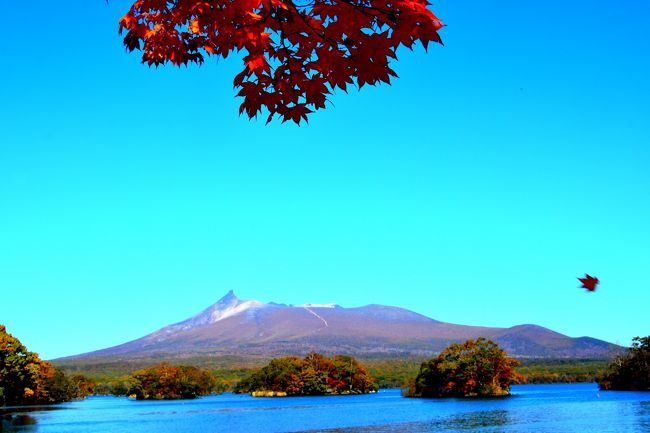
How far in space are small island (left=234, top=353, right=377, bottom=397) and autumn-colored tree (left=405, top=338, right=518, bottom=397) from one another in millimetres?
26800

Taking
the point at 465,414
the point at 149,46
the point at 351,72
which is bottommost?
the point at 465,414

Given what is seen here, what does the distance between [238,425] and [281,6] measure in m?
49.5

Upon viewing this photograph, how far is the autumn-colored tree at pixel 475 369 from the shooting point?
254 ft

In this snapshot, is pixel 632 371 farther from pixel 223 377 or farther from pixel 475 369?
pixel 223 377

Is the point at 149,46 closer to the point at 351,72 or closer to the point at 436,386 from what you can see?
the point at 351,72

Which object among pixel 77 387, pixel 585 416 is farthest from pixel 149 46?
pixel 77 387

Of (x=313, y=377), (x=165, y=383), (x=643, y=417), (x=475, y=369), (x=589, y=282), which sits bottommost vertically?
(x=643, y=417)

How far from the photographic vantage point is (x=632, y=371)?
79750 mm

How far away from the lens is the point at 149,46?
15.8 feet

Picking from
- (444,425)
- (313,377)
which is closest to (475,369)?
(313,377)

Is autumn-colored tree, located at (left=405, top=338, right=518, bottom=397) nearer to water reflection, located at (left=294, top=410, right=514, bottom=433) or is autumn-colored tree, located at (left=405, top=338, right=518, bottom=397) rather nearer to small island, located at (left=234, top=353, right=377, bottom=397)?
small island, located at (left=234, top=353, right=377, bottom=397)

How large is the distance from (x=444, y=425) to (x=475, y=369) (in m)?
39.6

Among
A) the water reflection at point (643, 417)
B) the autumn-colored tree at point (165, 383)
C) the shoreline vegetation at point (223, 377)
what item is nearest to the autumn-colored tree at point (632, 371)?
the shoreline vegetation at point (223, 377)

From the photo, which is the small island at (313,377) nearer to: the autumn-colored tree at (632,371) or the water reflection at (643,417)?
the autumn-colored tree at (632,371)
